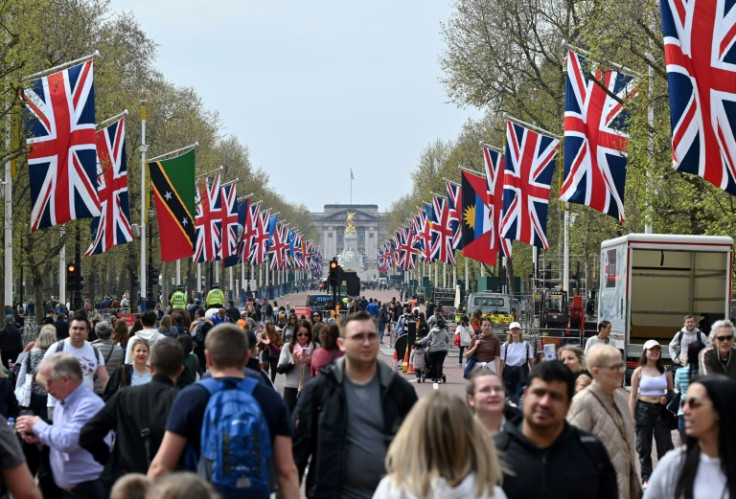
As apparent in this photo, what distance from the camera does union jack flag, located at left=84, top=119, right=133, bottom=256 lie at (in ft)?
110

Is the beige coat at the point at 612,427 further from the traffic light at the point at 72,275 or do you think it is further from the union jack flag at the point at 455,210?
the union jack flag at the point at 455,210

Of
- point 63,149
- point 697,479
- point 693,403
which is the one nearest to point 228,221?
point 63,149

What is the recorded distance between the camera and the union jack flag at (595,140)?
2852 cm

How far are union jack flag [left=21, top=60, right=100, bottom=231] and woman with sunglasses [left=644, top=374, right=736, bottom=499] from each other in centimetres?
2064

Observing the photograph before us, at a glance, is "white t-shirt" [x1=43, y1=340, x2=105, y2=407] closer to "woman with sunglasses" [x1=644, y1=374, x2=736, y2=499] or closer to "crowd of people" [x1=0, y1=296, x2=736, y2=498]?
"crowd of people" [x1=0, y1=296, x2=736, y2=498]

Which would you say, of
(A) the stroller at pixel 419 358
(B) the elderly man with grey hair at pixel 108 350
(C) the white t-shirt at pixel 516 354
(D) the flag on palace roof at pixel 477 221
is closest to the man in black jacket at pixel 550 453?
(B) the elderly man with grey hair at pixel 108 350

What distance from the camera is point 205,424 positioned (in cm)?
636

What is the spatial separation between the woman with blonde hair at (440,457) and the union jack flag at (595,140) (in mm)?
23541

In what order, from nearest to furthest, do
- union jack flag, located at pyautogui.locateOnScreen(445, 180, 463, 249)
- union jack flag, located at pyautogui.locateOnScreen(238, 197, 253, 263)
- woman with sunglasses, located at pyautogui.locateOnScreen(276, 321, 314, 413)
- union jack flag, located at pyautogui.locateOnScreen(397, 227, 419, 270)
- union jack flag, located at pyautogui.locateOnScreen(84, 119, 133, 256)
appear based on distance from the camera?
woman with sunglasses, located at pyautogui.locateOnScreen(276, 321, 314, 413), union jack flag, located at pyautogui.locateOnScreen(84, 119, 133, 256), union jack flag, located at pyautogui.locateOnScreen(445, 180, 463, 249), union jack flag, located at pyautogui.locateOnScreen(238, 197, 253, 263), union jack flag, located at pyautogui.locateOnScreen(397, 227, 419, 270)

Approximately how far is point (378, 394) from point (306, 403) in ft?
1.26

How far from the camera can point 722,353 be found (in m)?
12.7

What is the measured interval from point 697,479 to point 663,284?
2226 centimetres

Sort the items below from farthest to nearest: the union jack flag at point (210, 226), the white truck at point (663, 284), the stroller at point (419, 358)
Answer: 1. the union jack flag at point (210, 226)
2. the stroller at point (419, 358)
3. the white truck at point (663, 284)

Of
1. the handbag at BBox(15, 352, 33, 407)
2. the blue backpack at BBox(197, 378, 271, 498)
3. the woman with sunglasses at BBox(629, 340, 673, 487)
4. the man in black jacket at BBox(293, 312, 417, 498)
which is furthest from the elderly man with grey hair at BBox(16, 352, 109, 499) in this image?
the woman with sunglasses at BBox(629, 340, 673, 487)
